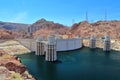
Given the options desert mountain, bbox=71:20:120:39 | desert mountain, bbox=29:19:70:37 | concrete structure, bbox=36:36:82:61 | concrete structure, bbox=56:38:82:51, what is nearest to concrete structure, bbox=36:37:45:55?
concrete structure, bbox=36:36:82:61

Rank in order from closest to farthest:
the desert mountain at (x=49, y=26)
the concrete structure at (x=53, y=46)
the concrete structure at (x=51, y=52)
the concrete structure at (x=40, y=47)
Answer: the concrete structure at (x=51, y=52)
the concrete structure at (x=53, y=46)
the concrete structure at (x=40, y=47)
the desert mountain at (x=49, y=26)

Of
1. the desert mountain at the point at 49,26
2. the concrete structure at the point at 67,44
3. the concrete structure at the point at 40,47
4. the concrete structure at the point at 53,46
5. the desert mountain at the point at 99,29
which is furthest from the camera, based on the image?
the desert mountain at the point at 49,26

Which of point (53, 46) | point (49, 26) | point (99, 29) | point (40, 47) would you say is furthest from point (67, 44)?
point (49, 26)

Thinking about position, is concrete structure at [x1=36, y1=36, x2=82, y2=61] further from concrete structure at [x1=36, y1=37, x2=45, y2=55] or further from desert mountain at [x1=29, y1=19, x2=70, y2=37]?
desert mountain at [x1=29, y1=19, x2=70, y2=37]

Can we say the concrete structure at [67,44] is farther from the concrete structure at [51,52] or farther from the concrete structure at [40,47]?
the concrete structure at [51,52]

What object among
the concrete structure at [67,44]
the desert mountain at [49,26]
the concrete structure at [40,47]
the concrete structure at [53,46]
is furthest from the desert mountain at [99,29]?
the concrete structure at [40,47]

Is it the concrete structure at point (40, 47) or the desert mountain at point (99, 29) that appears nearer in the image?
the concrete structure at point (40, 47)

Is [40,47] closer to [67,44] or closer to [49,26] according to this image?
[67,44]

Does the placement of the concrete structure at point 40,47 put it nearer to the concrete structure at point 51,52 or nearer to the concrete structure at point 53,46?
the concrete structure at point 53,46

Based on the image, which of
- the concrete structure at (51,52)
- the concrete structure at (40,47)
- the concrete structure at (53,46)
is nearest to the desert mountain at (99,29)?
the concrete structure at (53,46)

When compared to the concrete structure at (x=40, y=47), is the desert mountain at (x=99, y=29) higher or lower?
higher
